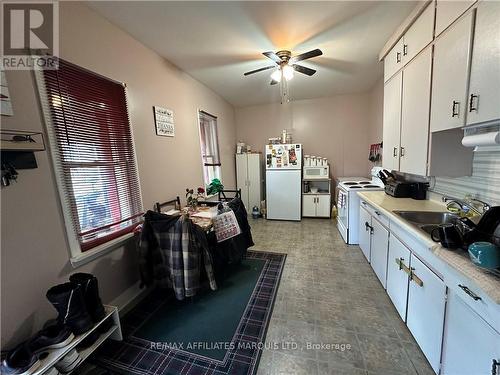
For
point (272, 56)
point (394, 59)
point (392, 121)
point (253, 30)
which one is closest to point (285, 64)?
point (272, 56)

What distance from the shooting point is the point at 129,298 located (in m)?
2.05

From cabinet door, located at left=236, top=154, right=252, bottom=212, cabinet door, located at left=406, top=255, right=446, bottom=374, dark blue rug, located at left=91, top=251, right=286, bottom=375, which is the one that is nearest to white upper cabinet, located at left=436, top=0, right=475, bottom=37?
cabinet door, located at left=406, top=255, right=446, bottom=374

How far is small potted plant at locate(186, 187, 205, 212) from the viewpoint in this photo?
288cm

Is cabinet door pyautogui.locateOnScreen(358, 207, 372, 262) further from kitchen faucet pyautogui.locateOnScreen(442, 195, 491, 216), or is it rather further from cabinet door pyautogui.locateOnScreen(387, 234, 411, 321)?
kitchen faucet pyautogui.locateOnScreen(442, 195, 491, 216)

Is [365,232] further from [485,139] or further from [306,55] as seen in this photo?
[306,55]

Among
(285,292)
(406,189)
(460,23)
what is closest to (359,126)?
(406,189)

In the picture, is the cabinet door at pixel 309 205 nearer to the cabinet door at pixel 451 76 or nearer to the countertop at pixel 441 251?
the countertop at pixel 441 251

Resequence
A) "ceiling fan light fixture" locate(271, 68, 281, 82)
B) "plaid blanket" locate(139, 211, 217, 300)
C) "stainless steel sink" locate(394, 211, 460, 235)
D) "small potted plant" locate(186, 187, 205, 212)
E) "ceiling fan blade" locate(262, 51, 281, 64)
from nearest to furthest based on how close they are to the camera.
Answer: "stainless steel sink" locate(394, 211, 460, 235)
"plaid blanket" locate(139, 211, 217, 300)
"ceiling fan blade" locate(262, 51, 281, 64)
"ceiling fan light fixture" locate(271, 68, 281, 82)
"small potted plant" locate(186, 187, 205, 212)

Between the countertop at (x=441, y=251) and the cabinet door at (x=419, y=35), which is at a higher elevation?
the cabinet door at (x=419, y=35)

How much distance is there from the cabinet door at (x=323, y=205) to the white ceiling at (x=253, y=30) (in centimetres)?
235

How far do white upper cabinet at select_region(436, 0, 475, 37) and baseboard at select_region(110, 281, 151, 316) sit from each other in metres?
3.37

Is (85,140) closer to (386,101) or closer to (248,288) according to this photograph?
(248,288)

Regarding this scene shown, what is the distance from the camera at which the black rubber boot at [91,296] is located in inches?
53.9

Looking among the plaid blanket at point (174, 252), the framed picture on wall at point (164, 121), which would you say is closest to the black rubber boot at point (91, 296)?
the plaid blanket at point (174, 252)
